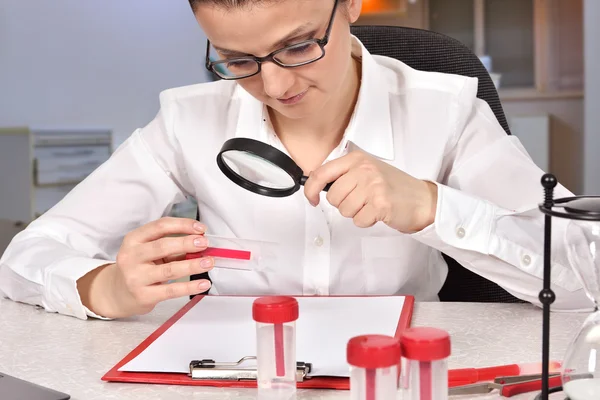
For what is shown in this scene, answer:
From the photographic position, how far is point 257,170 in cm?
104

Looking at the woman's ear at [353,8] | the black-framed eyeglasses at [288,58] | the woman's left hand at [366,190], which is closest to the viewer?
the woman's left hand at [366,190]

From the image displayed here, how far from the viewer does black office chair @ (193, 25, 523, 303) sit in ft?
4.89

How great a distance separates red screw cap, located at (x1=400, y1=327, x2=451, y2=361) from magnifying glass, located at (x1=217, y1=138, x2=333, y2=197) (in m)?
0.40

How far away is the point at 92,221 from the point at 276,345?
73 cm

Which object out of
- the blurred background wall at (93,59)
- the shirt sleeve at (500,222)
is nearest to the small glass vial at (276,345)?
the shirt sleeve at (500,222)

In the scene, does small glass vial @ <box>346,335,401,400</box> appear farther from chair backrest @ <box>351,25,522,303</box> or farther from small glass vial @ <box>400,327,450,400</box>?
chair backrest @ <box>351,25,522,303</box>

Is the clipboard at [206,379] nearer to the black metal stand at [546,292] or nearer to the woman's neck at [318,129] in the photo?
the black metal stand at [546,292]

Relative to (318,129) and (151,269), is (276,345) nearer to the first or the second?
(151,269)

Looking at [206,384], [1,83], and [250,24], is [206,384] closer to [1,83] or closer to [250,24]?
[250,24]

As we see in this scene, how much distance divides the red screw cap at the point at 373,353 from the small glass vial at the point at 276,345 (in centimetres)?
14

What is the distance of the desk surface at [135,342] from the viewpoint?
835 millimetres

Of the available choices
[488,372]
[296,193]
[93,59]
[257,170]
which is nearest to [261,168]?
[257,170]

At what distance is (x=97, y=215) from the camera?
4.47 ft

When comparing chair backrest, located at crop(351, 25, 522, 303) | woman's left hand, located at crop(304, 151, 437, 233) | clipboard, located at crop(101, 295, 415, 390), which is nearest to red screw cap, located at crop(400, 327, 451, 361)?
clipboard, located at crop(101, 295, 415, 390)
